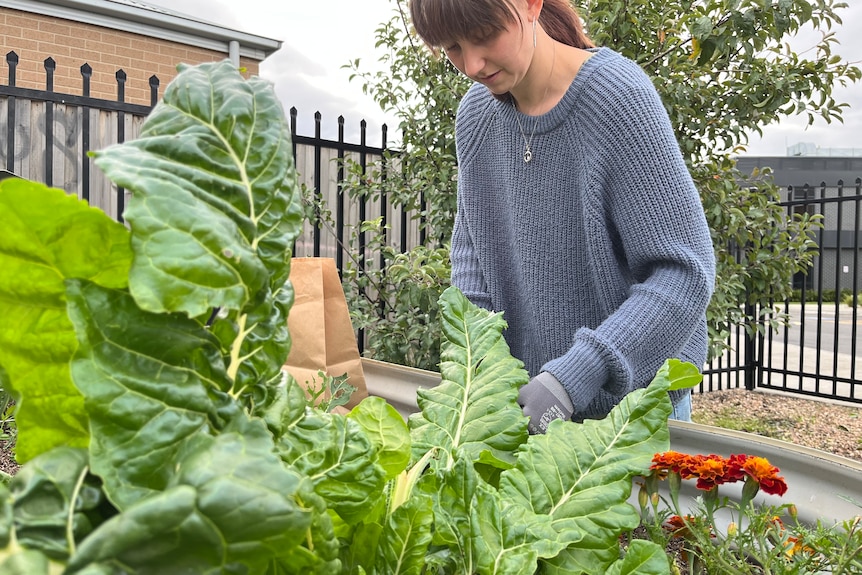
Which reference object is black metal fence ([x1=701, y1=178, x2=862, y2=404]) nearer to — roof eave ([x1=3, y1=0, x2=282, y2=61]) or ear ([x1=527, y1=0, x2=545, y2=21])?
ear ([x1=527, y1=0, x2=545, y2=21])

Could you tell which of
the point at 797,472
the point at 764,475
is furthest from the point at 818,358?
the point at 764,475

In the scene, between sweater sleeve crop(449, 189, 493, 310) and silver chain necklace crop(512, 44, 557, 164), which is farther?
sweater sleeve crop(449, 189, 493, 310)

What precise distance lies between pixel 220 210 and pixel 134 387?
0.10 meters

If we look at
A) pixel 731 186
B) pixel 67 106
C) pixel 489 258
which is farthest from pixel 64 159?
pixel 731 186

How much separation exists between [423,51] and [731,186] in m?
2.15

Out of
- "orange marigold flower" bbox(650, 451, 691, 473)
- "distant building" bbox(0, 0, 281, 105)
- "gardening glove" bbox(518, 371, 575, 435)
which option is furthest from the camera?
"distant building" bbox(0, 0, 281, 105)

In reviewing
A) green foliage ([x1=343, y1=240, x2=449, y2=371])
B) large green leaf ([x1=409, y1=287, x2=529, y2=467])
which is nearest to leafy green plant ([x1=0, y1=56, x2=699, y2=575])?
large green leaf ([x1=409, y1=287, x2=529, y2=467])

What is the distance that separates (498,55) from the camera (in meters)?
1.72

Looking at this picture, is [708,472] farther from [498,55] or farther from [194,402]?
[498,55]

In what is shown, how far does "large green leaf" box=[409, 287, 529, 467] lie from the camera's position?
26.1 inches

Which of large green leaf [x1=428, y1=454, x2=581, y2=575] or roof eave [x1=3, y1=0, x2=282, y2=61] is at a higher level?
roof eave [x1=3, y1=0, x2=282, y2=61]

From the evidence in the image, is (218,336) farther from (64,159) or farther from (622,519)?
(64,159)

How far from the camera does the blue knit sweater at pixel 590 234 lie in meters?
1.58

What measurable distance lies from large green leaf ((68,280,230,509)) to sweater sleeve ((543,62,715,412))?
1.19 meters
